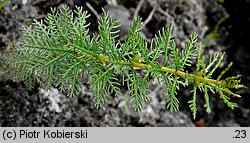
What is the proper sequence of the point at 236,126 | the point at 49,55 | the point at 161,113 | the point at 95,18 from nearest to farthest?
1. the point at 49,55
2. the point at 95,18
3. the point at 161,113
4. the point at 236,126

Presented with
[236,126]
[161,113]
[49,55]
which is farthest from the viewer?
[236,126]

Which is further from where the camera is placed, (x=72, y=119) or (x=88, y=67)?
(x=72, y=119)

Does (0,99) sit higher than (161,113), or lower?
higher

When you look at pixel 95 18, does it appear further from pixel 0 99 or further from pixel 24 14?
pixel 0 99

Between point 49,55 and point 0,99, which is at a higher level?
point 49,55
